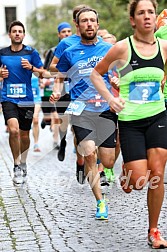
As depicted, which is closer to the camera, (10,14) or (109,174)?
(109,174)

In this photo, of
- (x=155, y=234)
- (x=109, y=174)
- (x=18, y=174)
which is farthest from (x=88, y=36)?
(x=18, y=174)

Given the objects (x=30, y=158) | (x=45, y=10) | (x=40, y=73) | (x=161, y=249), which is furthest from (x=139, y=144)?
(x=45, y=10)

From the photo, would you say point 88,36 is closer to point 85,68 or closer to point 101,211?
point 85,68

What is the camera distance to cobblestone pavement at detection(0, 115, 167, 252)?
21.3 feet

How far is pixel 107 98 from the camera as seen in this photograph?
6445 mm

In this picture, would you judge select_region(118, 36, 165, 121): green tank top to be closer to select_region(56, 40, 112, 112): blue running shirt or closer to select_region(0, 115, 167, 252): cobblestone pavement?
select_region(0, 115, 167, 252): cobblestone pavement

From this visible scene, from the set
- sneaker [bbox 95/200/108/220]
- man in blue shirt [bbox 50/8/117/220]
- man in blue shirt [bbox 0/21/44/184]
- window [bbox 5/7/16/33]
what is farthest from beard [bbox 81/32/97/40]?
window [bbox 5/7/16/33]

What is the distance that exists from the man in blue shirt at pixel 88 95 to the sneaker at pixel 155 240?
1.90 meters

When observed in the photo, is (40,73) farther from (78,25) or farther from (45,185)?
(78,25)

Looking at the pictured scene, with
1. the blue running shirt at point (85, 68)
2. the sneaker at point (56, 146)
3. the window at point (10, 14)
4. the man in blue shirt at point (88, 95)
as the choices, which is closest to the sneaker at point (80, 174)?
the man in blue shirt at point (88, 95)

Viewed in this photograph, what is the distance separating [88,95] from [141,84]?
2055mm

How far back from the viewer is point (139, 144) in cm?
632

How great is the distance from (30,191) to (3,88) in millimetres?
1710

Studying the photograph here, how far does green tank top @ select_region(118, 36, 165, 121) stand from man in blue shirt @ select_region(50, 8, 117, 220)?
1.69 meters
